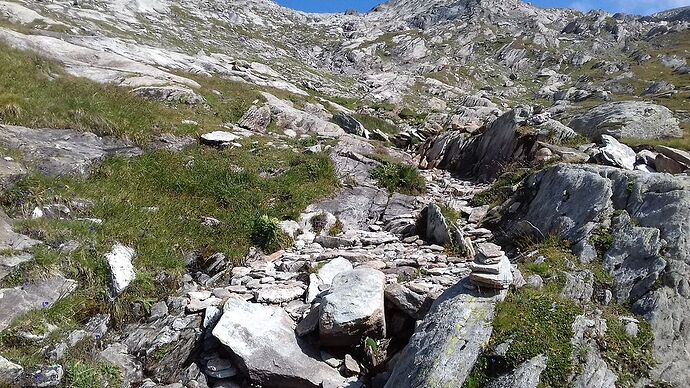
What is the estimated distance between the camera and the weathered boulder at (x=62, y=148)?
12.9 meters

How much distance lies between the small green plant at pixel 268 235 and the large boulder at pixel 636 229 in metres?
6.07

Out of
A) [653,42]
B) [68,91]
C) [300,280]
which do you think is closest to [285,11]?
[653,42]

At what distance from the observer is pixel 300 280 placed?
10188 mm

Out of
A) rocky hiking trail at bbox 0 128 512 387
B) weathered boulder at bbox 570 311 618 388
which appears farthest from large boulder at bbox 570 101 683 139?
weathered boulder at bbox 570 311 618 388

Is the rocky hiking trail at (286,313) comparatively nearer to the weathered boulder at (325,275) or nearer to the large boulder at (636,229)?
the weathered boulder at (325,275)

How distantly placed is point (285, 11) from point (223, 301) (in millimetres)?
188046

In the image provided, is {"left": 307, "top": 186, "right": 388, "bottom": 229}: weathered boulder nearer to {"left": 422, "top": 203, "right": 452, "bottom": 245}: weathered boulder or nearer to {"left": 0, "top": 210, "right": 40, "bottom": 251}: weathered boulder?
{"left": 422, "top": 203, "right": 452, "bottom": 245}: weathered boulder

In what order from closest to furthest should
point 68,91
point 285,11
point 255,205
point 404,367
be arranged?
point 404,367 → point 255,205 → point 68,91 → point 285,11

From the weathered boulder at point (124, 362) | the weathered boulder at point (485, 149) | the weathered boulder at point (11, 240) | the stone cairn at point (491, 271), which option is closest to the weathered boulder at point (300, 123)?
the weathered boulder at point (485, 149)

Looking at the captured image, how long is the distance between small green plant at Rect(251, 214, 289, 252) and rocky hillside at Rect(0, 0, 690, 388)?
39mm

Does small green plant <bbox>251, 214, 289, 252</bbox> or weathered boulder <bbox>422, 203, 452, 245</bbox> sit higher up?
weathered boulder <bbox>422, 203, 452, 245</bbox>

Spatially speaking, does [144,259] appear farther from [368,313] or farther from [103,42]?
[103,42]

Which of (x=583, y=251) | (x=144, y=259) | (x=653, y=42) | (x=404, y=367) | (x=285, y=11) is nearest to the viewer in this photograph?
(x=404, y=367)

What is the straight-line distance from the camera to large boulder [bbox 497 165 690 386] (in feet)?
21.8
